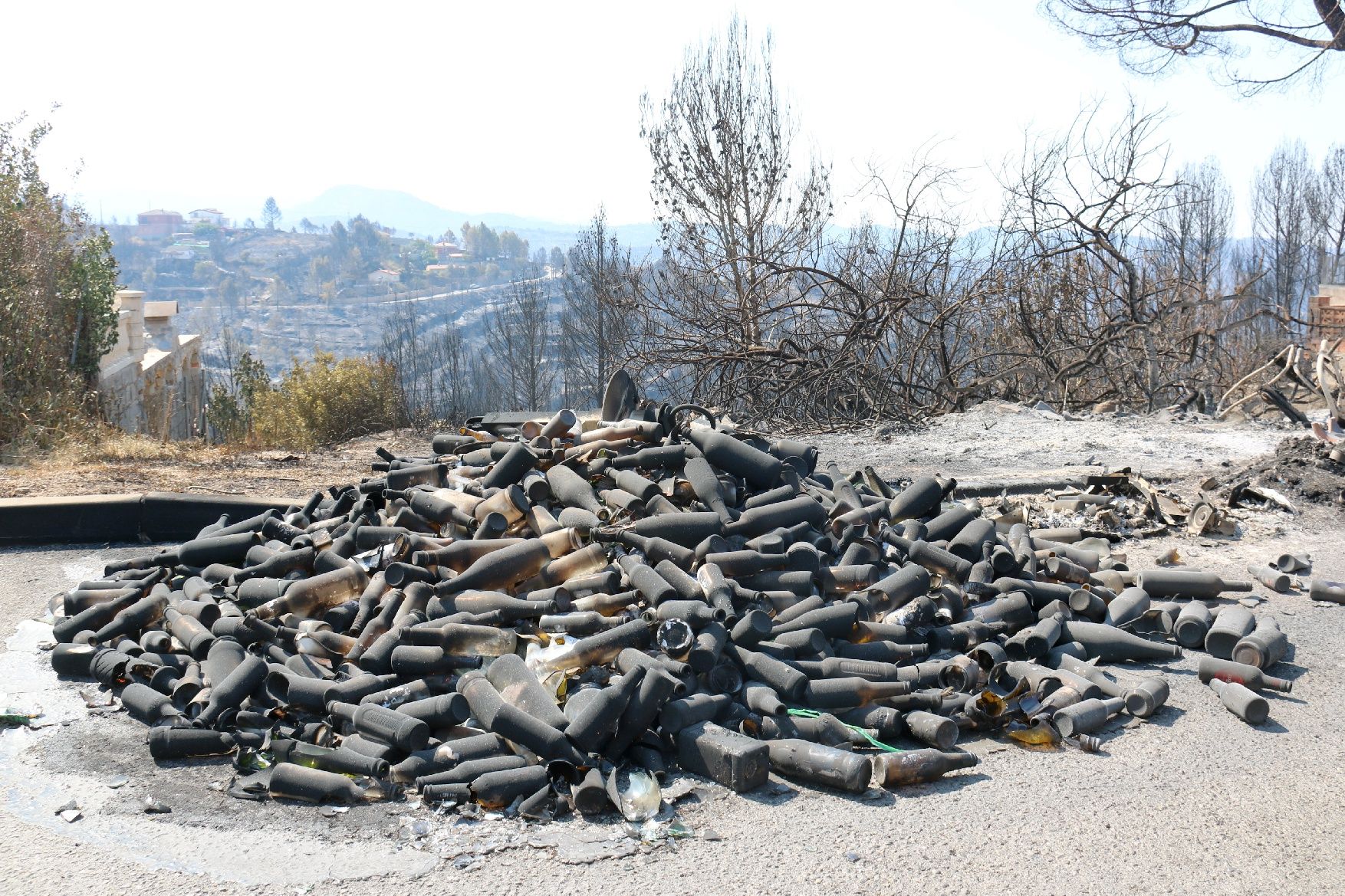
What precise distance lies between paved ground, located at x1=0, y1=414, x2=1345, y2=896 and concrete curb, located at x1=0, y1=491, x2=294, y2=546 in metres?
3.91

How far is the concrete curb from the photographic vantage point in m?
7.98

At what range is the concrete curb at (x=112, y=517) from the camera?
798cm

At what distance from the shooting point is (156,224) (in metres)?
166

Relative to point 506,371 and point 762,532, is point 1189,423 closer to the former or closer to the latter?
point 762,532

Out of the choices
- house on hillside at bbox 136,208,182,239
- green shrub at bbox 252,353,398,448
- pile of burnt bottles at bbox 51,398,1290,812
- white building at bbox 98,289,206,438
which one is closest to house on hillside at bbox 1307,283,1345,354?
pile of burnt bottles at bbox 51,398,1290,812

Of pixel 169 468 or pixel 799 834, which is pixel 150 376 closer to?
pixel 169 468

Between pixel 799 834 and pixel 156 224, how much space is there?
7421 inches

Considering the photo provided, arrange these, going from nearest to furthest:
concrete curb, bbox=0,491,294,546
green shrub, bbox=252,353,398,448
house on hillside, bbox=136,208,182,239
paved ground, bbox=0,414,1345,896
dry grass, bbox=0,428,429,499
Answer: paved ground, bbox=0,414,1345,896 → concrete curb, bbox=0,491,294,546 → dry grass, bbox=0,428,429,499 → green shrub, bbox=252,353,398,448 → house on hillside, bbox=136,208,182,239

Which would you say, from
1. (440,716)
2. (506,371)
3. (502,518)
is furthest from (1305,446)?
(506,371)

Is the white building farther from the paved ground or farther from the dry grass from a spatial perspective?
the paved ground

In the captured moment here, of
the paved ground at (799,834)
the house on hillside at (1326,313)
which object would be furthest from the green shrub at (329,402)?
the house on hillside at (1326,313)

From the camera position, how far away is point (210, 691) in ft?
14.6

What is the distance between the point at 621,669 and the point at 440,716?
2.55 ft

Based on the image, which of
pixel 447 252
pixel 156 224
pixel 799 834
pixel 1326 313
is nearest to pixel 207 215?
pixel 156 224
